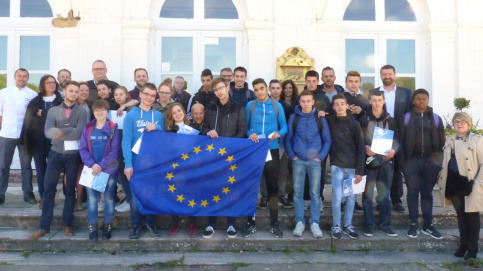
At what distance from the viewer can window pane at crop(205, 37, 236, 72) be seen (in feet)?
28.2

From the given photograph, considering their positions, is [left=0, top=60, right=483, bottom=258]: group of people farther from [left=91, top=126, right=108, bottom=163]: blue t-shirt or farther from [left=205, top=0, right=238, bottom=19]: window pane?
[left=205, top=0, right=238, bottom=19]: window pane

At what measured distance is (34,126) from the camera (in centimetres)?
584

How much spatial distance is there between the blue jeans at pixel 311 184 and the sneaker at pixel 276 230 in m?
0.29

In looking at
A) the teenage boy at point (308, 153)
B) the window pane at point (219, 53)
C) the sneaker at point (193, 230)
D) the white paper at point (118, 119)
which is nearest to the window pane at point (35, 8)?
the window pane at point (219, 53)

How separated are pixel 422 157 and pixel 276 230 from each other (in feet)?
7.11

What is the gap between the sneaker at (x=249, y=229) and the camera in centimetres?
510

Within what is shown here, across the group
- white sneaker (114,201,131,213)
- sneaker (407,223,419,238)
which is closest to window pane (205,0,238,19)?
white sneaker (114,201,131,213)

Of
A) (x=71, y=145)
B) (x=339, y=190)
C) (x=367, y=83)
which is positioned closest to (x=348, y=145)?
(x=339, y=190)

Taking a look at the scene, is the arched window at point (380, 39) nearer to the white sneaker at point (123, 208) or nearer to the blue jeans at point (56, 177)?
the white sneaker at point (123, 208)

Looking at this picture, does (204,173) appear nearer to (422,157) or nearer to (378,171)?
(378,171)

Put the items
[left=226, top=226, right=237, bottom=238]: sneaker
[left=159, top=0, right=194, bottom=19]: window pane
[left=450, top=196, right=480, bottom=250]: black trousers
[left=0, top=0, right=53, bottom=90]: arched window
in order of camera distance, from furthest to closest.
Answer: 1. [left=159, top=0, right=194, bottom=19]: window pane
2. [left=0, top=0, right=53, bottom=90]: arched window
3. [left=226, top=226, right=237, bottom=238]: sneaker
4. [left=450, top=196, right=480, bottom=250]: black trousers

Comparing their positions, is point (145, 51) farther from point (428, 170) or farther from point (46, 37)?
point (428, 170)

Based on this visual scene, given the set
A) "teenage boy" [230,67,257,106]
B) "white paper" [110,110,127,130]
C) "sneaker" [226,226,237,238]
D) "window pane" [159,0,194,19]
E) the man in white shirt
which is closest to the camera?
"sneaker" [226,226,237,238]

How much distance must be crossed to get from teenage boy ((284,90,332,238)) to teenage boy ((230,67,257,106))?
0.95m
